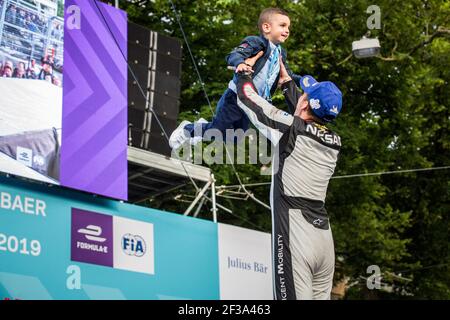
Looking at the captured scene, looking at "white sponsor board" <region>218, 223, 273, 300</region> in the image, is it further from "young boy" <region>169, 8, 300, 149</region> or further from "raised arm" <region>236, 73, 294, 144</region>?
"raised arm" <region>236, 73, 294, 144</region>

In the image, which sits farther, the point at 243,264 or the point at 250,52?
the point at 243,264

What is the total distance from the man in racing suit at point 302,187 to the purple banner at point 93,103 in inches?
215

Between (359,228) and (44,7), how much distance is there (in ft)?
36.1

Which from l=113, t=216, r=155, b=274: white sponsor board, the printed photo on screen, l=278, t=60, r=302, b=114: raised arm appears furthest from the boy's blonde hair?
l=113, t=216, r=155, b=274: white sponsor board

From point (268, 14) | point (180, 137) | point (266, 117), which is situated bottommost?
point (266, 117)

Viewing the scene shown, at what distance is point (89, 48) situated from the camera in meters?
12.4

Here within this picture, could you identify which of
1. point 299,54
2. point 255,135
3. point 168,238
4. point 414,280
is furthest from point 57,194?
point 414,280

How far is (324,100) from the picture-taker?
6559 millimetres

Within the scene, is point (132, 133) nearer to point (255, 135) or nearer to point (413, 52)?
point (255, 135)

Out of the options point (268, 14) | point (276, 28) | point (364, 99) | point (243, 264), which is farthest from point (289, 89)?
point (364, 99)

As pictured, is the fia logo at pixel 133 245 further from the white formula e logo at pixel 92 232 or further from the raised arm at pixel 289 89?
the raised arm at pixel 289 89

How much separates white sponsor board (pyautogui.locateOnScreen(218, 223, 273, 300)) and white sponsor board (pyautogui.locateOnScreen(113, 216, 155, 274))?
1257mm

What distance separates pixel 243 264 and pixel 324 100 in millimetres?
7517

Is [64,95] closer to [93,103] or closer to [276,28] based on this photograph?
[93,103]
